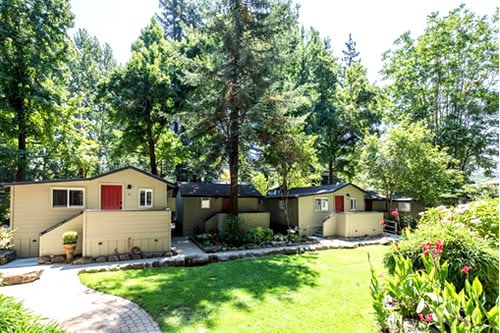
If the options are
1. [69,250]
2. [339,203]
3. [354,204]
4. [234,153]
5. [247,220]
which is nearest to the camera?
[69,250]

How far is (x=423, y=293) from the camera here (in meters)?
3.60

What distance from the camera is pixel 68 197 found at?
10.9 metres

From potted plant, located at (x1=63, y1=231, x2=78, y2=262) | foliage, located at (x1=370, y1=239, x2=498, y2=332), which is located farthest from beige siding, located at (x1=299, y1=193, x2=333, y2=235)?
potted plant, located at (x1=63, y1=231, x2=78, y2=262)

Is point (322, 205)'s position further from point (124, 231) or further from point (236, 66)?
point (124, 231)

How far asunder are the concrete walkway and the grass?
0.28 m

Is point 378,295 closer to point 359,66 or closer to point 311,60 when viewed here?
point 311,60

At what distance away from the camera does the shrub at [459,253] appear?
4.06 metres

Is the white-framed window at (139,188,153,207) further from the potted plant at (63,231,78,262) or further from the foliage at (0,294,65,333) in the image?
the foliage at (0,294,65,333)

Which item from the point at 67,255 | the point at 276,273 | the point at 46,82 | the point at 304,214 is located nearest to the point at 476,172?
the point at 304,214

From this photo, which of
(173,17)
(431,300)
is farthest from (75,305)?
(173,17)

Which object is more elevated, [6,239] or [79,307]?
[6,239]

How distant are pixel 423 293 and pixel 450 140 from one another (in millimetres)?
20809

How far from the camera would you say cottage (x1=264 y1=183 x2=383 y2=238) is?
14352mm

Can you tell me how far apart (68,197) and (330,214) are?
45.8ft
